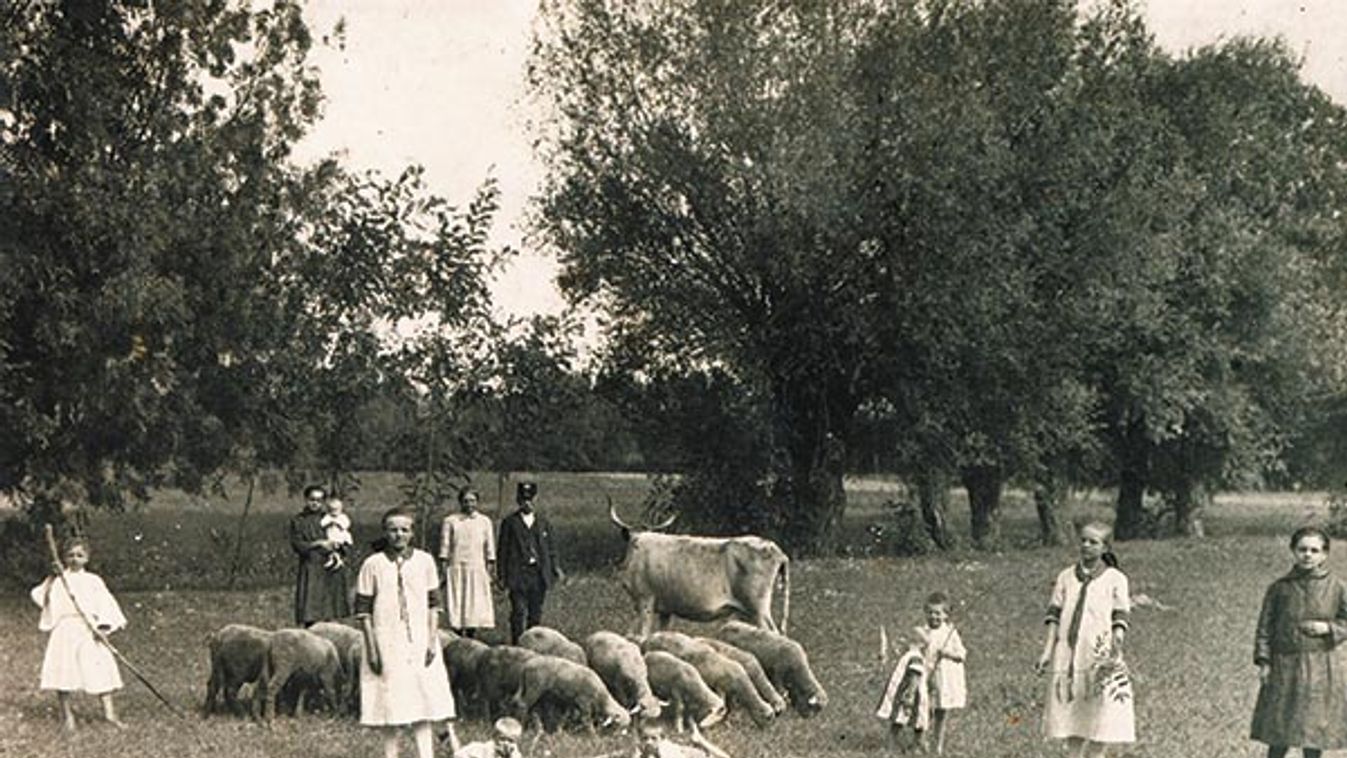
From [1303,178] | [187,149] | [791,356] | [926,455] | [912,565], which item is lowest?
[912,565]

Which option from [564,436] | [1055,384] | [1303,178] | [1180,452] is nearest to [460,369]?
[564,436]

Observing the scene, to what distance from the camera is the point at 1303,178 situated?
40.8 m

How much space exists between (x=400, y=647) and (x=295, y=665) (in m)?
2.65

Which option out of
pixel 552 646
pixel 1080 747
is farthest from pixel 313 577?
pixel 1080 747

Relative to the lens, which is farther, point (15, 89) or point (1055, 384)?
point (1055, 384)

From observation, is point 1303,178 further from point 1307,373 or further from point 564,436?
point 564,436

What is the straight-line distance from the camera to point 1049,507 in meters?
39.1

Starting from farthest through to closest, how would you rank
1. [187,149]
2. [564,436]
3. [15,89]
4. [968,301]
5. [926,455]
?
[564,436], [926,455], [968,301], [187,149], [15,89]

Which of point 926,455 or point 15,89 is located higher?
point 15,89

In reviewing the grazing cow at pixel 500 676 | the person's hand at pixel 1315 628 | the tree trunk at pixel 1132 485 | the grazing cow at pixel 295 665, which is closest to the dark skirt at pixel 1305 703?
the person's hand at pixel 1315 628

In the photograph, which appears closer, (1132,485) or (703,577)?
(703,577)

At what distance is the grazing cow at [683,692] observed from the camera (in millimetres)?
12656

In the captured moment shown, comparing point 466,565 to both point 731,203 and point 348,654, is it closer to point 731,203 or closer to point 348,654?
point 348,654

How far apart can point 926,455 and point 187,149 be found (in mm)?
16447
